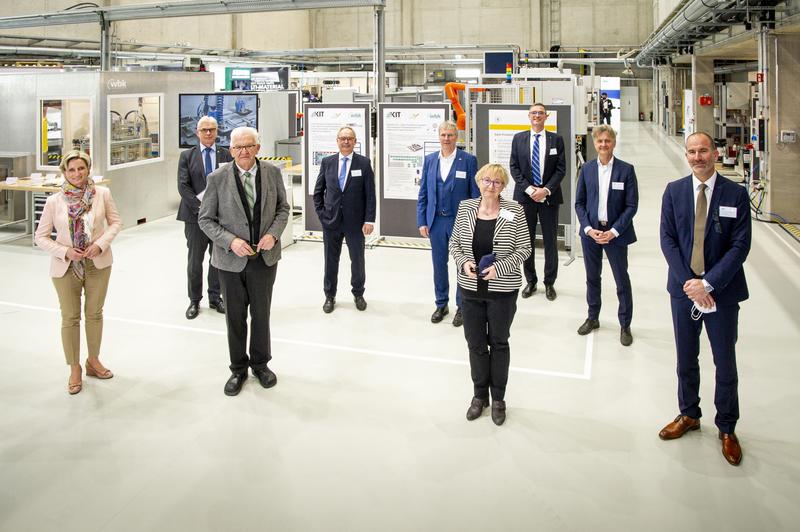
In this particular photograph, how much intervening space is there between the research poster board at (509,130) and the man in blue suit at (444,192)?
Answer: 235cm

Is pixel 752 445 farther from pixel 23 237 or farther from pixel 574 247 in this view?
pixel 23 237

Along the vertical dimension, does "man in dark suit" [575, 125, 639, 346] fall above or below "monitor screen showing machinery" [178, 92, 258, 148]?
below

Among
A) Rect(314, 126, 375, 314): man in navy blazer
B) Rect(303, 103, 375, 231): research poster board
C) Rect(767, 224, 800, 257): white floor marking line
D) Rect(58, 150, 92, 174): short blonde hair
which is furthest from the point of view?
Rect(303, 103, 375, 231): research poster board

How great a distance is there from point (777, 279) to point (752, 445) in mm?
4093

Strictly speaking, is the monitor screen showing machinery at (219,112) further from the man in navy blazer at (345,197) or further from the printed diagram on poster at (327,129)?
the man in navy blazer at (345,197)

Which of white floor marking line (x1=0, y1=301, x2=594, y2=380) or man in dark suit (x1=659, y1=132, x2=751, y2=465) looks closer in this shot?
man in dark suit (x1=659, y1=132, x2=751, y2=465)

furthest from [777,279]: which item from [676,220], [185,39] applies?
[185,39]

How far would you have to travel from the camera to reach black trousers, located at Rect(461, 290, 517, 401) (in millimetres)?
3773

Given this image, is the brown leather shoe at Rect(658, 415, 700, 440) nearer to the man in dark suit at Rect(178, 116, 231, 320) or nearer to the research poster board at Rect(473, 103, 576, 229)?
the man in dark suit at Rect(178, 116, 231, 320)

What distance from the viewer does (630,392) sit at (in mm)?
4379

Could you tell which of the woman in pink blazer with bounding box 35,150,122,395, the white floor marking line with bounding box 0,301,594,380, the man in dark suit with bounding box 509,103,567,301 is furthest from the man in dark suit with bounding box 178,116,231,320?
the man in dark suit with bounding box 509,103,567,301

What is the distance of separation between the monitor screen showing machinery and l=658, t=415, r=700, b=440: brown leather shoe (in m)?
7.31

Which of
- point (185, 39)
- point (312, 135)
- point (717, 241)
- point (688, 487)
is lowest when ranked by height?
point (688, 487)

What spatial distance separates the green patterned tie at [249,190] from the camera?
14.1 ft
